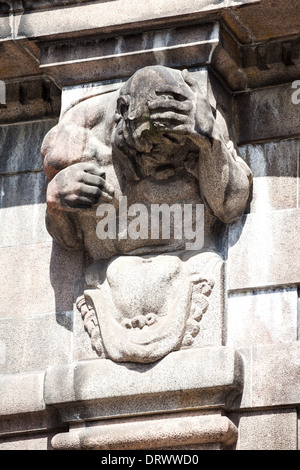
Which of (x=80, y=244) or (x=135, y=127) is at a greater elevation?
(x=135, y=127)

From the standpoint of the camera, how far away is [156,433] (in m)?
7.30

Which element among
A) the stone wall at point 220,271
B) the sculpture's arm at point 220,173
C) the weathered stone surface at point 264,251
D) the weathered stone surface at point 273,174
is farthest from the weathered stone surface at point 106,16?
the weathered stone surface at point 264,251

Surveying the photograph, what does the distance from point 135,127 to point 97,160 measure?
0.36 meters

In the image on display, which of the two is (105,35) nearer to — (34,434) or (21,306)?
(21,306)

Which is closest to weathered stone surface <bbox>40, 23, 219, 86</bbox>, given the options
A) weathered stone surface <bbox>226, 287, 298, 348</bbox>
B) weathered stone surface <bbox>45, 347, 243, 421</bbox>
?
weathered stone surface <bbox>226, 287, 298, 348</bbox>

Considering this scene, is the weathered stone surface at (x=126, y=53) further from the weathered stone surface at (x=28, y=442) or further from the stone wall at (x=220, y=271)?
the weathered stone surface at (x=28, y=442)

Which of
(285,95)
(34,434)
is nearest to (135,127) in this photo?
(285,95)

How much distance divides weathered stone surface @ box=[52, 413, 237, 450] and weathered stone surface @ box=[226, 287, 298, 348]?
442 mm

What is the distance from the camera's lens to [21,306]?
8.01 meters

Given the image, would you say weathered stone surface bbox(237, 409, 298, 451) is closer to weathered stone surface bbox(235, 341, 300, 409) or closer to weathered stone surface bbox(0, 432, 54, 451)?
weathered stone surface bbox(235, 341, 300, 409)

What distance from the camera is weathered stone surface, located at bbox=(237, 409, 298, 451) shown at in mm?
7230

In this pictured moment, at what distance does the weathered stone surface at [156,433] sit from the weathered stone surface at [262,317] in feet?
1.45

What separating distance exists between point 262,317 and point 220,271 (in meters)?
0.31

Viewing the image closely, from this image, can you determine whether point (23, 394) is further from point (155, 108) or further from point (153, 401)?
point (155, 108)
